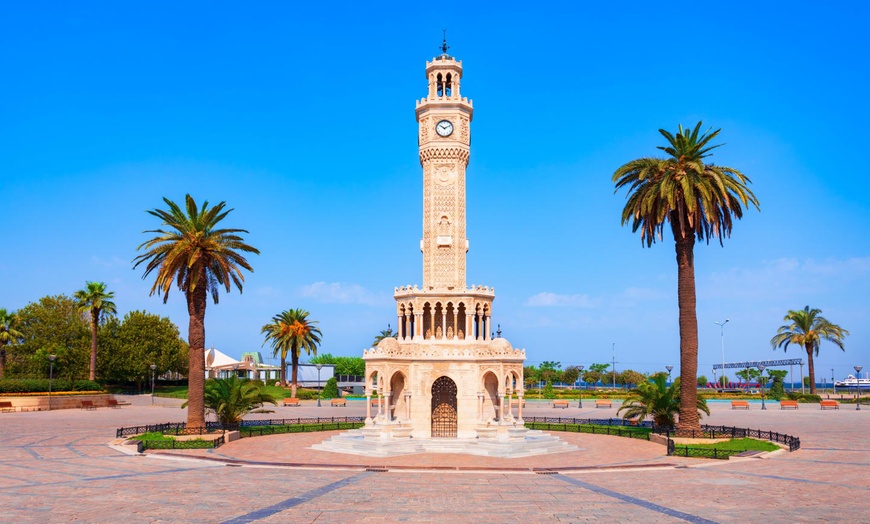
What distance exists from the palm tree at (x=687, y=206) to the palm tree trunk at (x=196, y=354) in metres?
24.2

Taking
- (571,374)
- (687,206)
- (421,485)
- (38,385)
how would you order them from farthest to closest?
1. (571,374)
2. (38,385)
3. (687,206)
4. (421,485)

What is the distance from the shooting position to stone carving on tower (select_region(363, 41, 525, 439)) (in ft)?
124

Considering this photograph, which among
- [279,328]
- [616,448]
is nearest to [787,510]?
[616,448]

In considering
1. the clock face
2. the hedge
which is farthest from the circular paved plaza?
the hedge

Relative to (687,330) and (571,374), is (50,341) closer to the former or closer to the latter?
(687,330)

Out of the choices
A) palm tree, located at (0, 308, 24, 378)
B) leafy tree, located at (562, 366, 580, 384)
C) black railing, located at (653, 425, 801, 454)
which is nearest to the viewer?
black railing, located at (653, 425, 801, 454)

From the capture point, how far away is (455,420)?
126 ft

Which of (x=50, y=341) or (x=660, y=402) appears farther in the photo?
(x=50, y=341)

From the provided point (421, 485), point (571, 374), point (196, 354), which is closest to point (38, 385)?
point (196, 354)

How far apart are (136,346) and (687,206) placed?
69.4 m

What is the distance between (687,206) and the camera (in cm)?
3631

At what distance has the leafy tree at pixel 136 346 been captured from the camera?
83.4 m

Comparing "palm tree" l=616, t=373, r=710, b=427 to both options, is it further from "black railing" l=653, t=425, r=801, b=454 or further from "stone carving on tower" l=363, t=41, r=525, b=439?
"stone carving on tower" l=363, t=41, r=525, b=439

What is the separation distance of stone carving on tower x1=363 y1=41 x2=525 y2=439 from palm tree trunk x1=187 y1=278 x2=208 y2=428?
8929 mm
